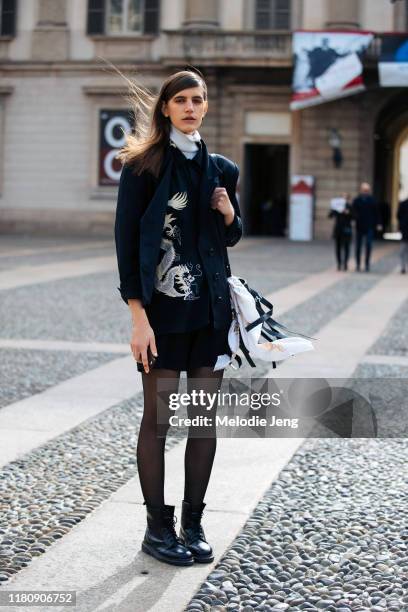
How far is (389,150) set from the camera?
39219 millimetres

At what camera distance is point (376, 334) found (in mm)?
10820

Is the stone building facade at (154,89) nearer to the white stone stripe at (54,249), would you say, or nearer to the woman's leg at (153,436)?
the white stone stripe at (54,249)

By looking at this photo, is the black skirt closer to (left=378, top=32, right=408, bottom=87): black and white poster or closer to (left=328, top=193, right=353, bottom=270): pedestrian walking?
(left=328, top=193, right=353, bottom=270): pedestrian walking

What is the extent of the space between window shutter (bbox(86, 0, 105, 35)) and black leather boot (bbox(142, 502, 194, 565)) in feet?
98.8

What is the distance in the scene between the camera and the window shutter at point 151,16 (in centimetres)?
3231

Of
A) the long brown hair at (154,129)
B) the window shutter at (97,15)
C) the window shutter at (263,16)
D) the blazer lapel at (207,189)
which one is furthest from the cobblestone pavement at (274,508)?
the window shutter at (97,15)

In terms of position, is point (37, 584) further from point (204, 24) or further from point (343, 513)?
point (204, 24)

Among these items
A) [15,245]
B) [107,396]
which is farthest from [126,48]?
[107,396]

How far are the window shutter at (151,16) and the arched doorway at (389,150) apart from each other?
7200 mm

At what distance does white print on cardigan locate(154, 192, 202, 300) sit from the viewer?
4.00 metres

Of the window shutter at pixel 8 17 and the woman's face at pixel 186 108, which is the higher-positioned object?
the window shutter at pixel 8 17

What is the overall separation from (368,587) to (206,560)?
60 centimetres

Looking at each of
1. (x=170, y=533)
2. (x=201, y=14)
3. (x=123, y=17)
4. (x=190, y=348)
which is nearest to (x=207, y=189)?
(x=190, y=348)

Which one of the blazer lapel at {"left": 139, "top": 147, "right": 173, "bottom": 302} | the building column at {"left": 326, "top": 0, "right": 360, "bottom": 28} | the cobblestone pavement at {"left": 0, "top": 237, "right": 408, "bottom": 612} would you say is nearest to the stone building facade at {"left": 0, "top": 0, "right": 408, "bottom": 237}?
the building column at {"left": 326, "top": 0, "right": 360, "bottom": 28}
